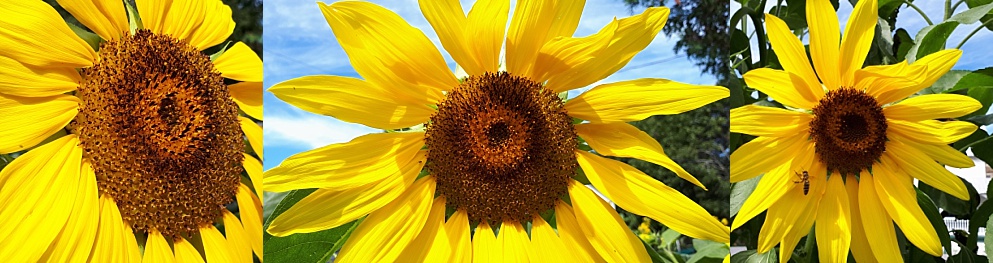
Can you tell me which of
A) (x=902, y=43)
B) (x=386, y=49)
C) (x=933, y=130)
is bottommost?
(x=933, y=130)

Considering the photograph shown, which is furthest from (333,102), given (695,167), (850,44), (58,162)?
(850,44)

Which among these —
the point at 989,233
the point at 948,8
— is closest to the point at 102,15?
the point at 989,233

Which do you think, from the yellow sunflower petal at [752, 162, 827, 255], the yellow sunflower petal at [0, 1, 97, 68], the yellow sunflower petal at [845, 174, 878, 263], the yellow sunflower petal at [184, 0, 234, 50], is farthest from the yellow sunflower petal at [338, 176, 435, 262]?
the yellow sunflower petal at [845, 174, 878, 263]

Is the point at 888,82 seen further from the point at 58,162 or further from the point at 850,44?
the point at 58,162

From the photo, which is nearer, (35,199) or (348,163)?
(35,199)

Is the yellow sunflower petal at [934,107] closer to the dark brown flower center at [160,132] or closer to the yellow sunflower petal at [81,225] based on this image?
the dark brown flower center at [160,132]

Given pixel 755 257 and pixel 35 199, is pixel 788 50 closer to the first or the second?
pixel 755 257

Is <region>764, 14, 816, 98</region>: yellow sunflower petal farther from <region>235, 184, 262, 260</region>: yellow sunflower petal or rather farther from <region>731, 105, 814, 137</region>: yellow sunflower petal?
<region>235, 184, 262, 260</region>: yellow sunflower petal
